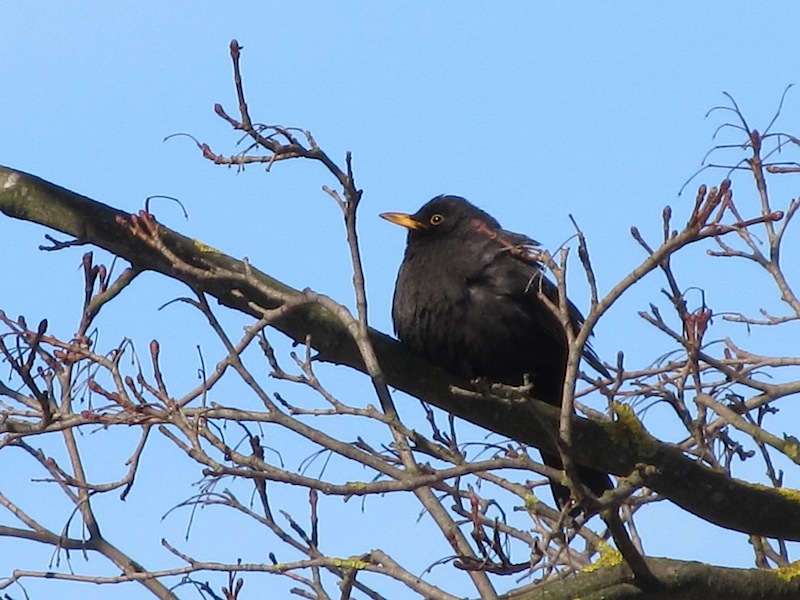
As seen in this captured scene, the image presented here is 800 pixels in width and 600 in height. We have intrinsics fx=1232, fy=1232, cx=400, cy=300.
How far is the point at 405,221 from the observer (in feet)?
21.1

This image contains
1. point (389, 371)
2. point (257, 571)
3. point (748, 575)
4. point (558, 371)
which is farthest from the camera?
point (558, 371)

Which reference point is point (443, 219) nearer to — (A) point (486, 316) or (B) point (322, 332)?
(A) point (486, 316)

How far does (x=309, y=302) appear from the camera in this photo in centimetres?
402

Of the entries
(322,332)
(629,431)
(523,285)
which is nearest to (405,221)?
(523,285)

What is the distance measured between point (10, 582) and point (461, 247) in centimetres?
264

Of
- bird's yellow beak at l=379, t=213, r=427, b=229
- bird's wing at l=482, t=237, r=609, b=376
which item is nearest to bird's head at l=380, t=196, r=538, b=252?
bird's yellow beak at l=379, t=213, r=427, b=229

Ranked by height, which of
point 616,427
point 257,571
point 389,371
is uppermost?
point 389,371

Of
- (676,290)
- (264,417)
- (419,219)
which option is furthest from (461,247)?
(264,417)

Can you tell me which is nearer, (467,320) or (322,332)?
(322,332)

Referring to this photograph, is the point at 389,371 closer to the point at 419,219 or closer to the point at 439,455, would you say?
the point at 439,455

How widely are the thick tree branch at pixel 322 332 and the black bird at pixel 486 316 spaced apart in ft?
3.31

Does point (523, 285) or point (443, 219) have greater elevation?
point (443, 219)

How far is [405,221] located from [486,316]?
104 centimetres

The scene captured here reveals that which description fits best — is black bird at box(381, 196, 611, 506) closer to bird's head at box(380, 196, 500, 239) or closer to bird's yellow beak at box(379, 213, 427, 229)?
bird's head at box(380, 196, 500, 239)
